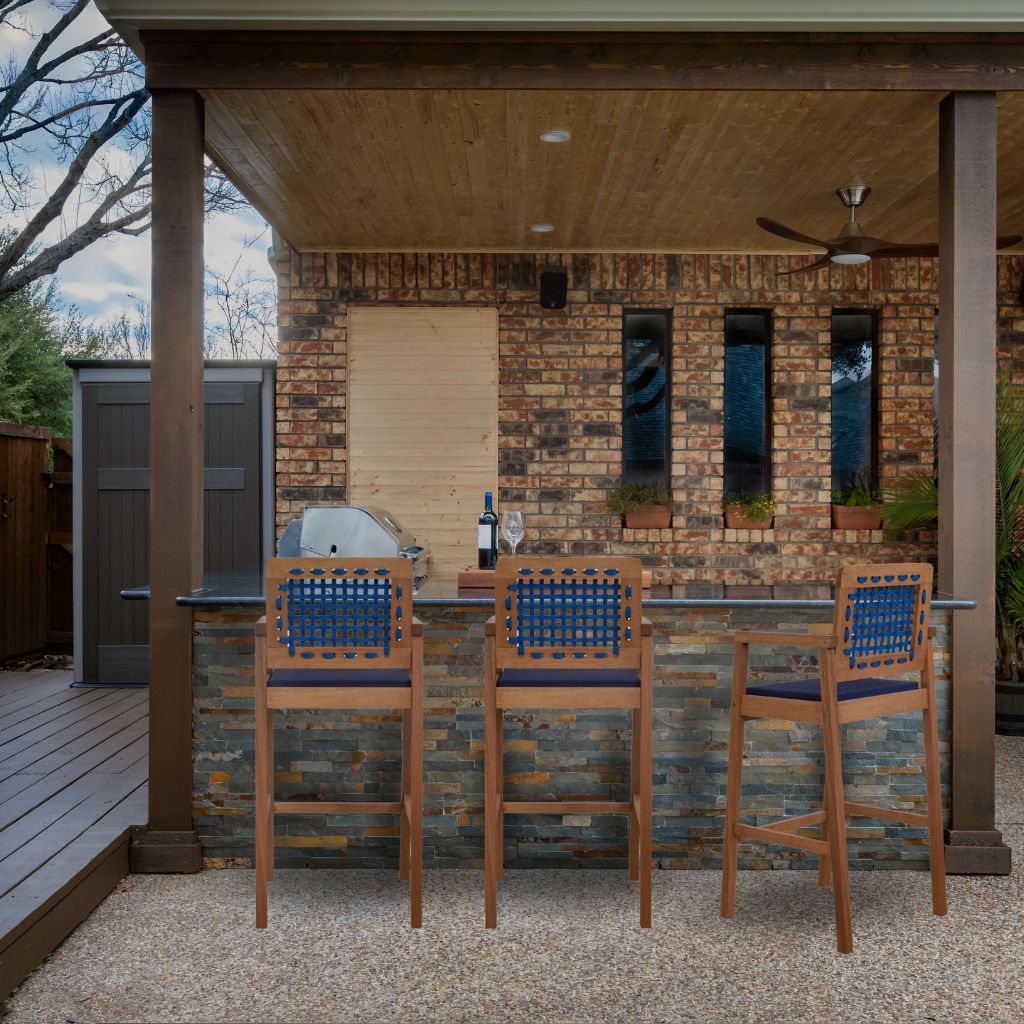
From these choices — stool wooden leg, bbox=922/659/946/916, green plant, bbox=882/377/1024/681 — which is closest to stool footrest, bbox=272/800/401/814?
stool wooden leg, bbox=922/659/946/916

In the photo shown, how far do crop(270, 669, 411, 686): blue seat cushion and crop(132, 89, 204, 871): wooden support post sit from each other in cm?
59

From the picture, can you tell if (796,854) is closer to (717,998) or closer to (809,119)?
(717,998)

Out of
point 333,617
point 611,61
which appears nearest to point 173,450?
point 333,617

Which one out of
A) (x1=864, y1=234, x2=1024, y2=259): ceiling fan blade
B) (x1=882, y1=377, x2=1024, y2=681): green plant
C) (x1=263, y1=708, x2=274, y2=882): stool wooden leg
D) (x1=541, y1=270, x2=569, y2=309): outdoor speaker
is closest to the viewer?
(x1=263, y1=708, x2=274, y2=882): stool wooden leg

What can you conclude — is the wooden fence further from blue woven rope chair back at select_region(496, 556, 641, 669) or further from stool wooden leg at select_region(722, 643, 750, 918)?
stool wooden leg at select_region(722, 643, 750, 918)

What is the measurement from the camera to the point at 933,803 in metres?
2.95

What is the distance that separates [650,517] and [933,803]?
3321 mm

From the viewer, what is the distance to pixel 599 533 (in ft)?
20.3

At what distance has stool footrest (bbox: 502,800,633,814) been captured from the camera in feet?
9.66

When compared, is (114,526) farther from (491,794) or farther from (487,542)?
(491,794)

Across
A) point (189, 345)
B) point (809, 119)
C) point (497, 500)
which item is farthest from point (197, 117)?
point (497, 500)

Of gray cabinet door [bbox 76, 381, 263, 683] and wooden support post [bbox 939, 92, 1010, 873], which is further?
gray cabinet door [bbox 76, 381, 263, 683]

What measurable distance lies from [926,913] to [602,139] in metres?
3.26

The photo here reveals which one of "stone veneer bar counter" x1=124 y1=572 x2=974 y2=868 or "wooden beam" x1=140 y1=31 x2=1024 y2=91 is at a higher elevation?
"wooden beam" x1=140 y1=31 x2=1024 y2=91
